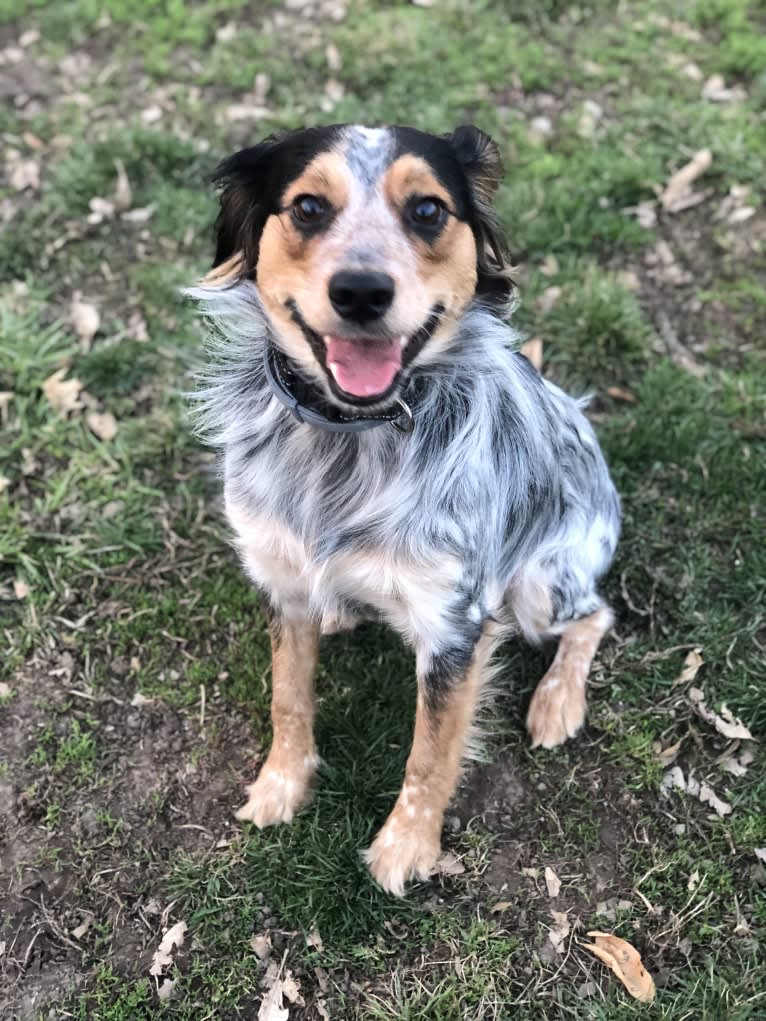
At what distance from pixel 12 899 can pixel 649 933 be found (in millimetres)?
2432

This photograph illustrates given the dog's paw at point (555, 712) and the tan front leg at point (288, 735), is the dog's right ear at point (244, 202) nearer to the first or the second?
the tan front leg at point (288, 735)

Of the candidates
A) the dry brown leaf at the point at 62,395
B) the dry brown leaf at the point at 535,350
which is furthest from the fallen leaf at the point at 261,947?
the dry brown leaf at the point at 535,350

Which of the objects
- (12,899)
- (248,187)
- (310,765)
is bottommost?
(12,899)

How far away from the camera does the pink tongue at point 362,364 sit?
265 centimetres

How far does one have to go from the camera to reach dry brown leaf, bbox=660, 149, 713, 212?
18.7ft

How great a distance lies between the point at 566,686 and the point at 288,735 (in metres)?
1.22

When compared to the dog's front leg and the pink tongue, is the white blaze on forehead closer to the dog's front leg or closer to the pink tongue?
the pink tongue

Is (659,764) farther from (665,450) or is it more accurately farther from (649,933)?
(665,450)

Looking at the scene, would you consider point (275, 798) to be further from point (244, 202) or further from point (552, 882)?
point (244, 202)

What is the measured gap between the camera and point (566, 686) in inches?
153

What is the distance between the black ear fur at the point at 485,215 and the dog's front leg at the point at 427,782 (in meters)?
1.25

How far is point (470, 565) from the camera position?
3.05 m

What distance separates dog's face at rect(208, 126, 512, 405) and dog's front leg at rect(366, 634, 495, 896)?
46.5 inches

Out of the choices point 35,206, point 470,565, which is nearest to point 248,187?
point 470,565
